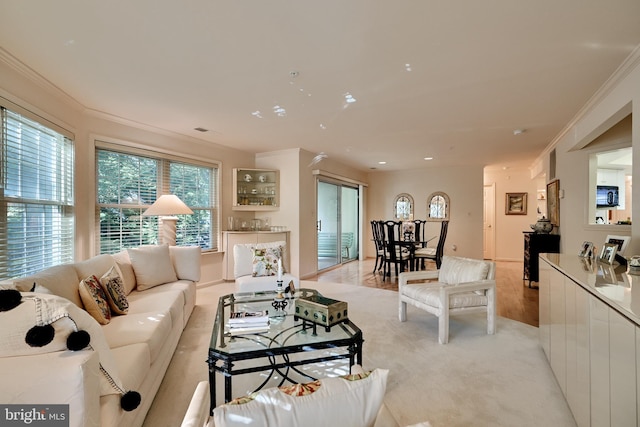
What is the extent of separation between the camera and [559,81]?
2.62 meters

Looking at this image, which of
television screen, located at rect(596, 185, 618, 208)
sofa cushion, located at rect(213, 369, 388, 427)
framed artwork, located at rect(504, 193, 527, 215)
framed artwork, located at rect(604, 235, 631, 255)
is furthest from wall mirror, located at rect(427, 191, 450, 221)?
sofa cushion, located at rect(213, 369, 388, 427)

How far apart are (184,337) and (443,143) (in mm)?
4645

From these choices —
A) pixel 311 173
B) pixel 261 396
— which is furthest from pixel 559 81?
pixel 311 173

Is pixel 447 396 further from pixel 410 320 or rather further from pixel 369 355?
pixel 410 320

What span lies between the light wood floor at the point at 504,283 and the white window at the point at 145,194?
2332 mm

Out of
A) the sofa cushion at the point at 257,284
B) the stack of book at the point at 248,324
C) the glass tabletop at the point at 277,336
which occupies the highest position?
the stack of book at the point at 248,324

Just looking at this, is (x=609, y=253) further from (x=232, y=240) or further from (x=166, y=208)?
(x=232, y=240)

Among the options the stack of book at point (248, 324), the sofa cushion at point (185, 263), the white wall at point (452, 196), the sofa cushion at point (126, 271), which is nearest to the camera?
the stack of book at point (248, 324)

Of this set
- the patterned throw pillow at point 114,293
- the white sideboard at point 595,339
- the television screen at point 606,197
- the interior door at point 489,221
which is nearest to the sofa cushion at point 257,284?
the patterned throw pillow at point 114,293

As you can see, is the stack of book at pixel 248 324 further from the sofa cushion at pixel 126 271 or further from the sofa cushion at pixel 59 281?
the sofa cushion at pixel 126 271

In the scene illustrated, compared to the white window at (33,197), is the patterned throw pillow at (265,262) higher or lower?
lower

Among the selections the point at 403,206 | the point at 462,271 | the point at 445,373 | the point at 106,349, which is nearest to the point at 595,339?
the point at 445,373

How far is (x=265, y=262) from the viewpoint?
3.67 m

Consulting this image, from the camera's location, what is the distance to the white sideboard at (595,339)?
1.12 meters
